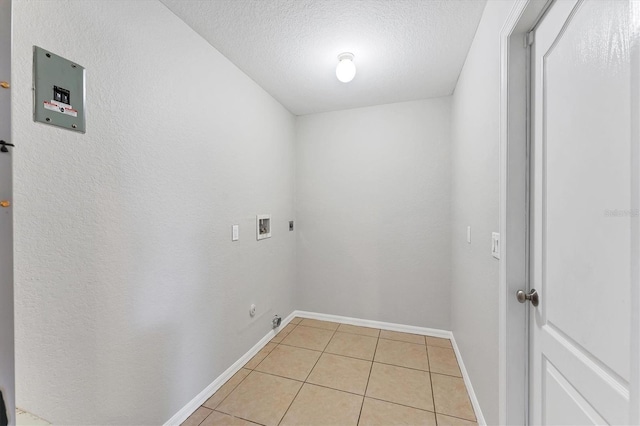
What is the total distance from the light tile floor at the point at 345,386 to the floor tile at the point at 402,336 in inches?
0.4

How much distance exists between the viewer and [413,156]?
2.63 meters

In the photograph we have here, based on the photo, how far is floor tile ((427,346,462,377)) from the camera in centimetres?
202

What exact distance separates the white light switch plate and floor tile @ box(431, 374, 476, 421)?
111 centimetres

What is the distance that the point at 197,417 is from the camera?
1564mm

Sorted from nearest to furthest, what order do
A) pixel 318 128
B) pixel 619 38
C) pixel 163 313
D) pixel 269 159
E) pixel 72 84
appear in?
pixel 619 38 → pixel 72 84 → pixel 163 313 → pixel 269 159 → pixel 318 128

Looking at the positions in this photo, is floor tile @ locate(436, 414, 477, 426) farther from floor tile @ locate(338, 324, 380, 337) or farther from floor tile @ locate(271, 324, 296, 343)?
floor tile @ locate(271, 324, 296, 343)

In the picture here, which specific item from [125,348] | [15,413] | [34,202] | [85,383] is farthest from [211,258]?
[15,413]

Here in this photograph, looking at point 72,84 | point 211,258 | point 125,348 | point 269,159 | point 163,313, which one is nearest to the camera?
point 72,84

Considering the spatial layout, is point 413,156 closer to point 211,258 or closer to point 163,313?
point 211,258

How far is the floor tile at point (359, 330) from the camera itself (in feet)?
8.73

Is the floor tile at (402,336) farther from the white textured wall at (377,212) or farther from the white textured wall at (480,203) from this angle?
the white textured wall at (480,203)

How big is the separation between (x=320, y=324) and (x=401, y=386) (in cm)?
119

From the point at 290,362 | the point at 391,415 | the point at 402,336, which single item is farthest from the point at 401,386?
the point at 290,362

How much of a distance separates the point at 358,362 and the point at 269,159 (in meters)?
2.04
